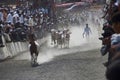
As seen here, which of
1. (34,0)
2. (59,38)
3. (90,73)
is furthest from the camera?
(34,0)

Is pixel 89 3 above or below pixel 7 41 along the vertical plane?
below

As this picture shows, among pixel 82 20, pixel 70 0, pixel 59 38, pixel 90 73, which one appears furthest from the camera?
pixel 70 0

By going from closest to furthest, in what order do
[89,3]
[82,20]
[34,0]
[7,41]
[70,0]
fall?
1. [7,41]
2. [34,0]
3. [82,20]
4. [89,3]
5. [70,0]

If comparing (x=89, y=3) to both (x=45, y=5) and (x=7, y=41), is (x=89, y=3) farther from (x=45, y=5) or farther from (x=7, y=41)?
(x=7, y=41)

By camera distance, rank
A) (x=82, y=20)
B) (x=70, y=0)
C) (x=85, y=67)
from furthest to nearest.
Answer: (x=70, y=0) < (x=82, y=20) < (x=85, y=67)

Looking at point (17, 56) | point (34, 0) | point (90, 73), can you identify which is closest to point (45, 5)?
point (34, 0)

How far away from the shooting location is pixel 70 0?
86562 mm

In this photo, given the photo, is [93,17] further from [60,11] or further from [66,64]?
[66,64]

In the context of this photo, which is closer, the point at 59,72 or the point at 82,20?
the point at 59,72

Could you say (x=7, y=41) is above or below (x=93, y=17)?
above

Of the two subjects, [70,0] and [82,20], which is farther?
[70,0]

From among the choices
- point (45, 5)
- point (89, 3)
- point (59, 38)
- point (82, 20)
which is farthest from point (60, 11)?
point (59, 38)

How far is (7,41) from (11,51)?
0.58m

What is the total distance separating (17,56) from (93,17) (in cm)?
4792
